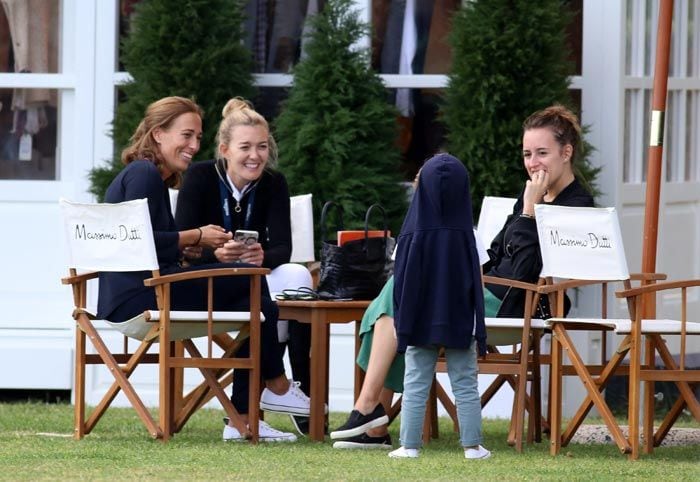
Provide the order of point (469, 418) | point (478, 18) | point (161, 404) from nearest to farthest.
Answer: point (469, 418) < point (161, 404) < point (478, 18)

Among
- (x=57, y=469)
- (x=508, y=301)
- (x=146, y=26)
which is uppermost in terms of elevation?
(x=146, y=26)

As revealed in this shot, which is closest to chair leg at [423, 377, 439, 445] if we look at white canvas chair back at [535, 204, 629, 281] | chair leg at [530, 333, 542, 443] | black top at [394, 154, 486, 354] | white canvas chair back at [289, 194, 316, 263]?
chair leg at [530, 333, 542, 443]

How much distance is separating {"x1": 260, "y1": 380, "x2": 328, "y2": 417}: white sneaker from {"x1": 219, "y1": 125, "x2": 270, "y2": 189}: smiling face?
99 centimetres

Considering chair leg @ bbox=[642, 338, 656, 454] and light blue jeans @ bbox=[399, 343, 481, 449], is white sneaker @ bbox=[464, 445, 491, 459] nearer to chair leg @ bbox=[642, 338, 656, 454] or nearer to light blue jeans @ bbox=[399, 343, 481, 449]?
light blue jeans @ bbox=[399, 343, 481, 449]

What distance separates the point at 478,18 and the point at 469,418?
284cm

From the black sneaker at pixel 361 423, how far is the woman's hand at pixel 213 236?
3.37 ft

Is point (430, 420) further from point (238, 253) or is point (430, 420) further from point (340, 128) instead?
point (340, 128)

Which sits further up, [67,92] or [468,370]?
[67,92]

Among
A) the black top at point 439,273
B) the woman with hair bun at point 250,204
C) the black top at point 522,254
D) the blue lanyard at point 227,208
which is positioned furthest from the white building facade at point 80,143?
the black top at point 439,273

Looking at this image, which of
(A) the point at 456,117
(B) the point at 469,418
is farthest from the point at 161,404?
(A) the point at 456,117

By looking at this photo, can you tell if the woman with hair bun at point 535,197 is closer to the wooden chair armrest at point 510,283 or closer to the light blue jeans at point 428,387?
the wooden chair armrest at point 510,283

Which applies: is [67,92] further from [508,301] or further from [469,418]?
[469,418]

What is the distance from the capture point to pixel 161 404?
612 cm

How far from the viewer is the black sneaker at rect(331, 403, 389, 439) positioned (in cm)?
604
